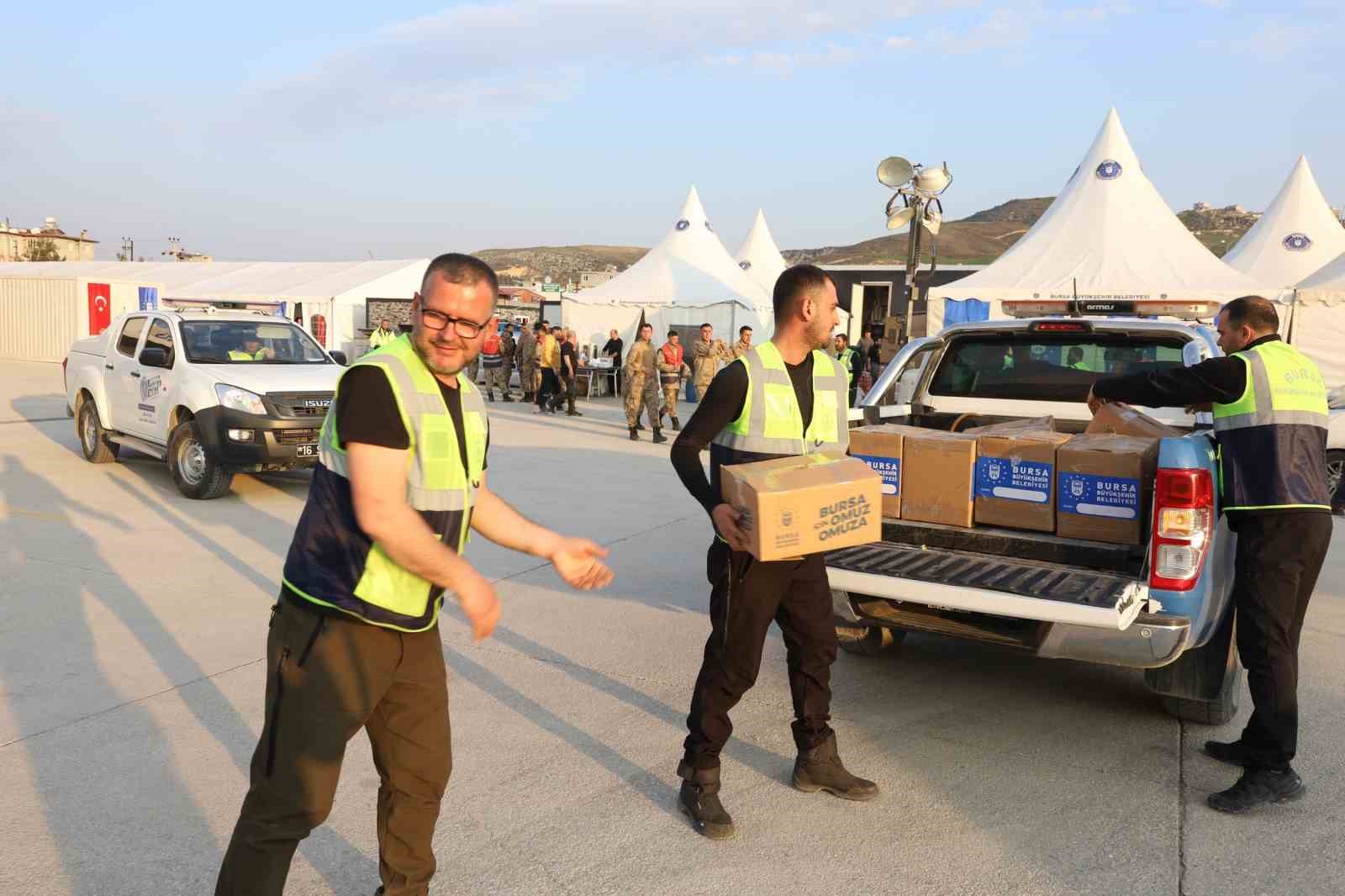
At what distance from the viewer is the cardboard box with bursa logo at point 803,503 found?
317 centimetres

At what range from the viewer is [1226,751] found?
14.0ft

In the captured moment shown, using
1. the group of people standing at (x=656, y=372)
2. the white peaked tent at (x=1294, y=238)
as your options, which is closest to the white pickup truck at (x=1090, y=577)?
the group of people standing at (x=656, y=372)

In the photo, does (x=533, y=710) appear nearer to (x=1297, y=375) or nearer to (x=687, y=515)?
(x=1297, y=375)

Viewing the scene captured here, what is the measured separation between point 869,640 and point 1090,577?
1.45 meters

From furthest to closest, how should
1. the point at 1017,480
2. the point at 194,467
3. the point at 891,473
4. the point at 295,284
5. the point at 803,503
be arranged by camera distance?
the point at 295,284 < the point at 194,467 < the point at 891,473 < the point at 1017,480 < the point at 803,503

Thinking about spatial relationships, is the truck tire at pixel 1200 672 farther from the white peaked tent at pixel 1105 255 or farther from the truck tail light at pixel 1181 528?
the white peaked tent at pixel 1105 255

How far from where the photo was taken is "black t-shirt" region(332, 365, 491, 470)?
2.33 meters

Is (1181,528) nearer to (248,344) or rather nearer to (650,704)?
(650,704)

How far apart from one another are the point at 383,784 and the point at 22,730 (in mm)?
2515

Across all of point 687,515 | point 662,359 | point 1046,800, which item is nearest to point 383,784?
point 1046,800

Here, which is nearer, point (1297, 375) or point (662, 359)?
point (1297, 375)

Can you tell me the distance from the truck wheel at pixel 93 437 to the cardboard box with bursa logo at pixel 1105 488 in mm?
10442

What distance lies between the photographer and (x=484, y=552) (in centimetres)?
788

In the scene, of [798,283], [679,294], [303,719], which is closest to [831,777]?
[798,283]
